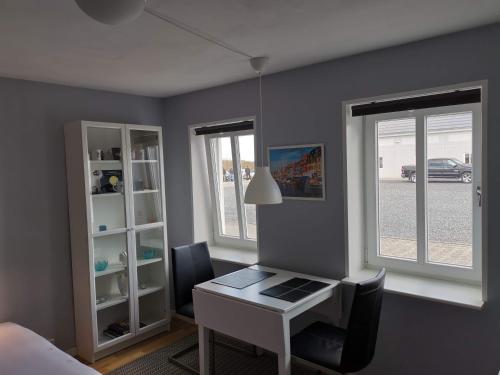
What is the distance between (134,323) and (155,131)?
1820mm

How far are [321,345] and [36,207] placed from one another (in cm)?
250

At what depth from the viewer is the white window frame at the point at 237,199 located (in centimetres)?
387

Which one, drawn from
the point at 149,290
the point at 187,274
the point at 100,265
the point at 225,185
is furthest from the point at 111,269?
the point at 225,185

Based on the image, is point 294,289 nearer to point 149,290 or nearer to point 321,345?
point 321,345

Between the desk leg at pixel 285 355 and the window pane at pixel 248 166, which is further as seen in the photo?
the window pane at pixel 248 166

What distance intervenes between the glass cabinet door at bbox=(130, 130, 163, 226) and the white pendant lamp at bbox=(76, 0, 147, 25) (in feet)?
7.78

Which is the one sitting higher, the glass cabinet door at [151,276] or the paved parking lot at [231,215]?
the paved parking lot at [231,215]

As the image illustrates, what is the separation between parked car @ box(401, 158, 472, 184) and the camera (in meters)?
2.52

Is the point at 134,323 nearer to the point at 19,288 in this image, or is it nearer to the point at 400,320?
the point at 19,288

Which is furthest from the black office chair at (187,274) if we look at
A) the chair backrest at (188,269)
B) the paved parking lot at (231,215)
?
Answer: the paved parking lot at (231,215)

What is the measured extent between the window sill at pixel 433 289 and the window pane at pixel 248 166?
4.37 feet

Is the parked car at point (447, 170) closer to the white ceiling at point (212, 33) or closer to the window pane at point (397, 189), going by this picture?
the window pane at point (397, 189)

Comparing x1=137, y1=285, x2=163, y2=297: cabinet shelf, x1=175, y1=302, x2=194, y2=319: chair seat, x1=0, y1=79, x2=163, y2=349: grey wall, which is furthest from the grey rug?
x1=0, y1=79, x2=163, y2=349: grey wall

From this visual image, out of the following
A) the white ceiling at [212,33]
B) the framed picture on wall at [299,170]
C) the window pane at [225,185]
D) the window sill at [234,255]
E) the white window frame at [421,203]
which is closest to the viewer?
the white ceiling at [212,33]
